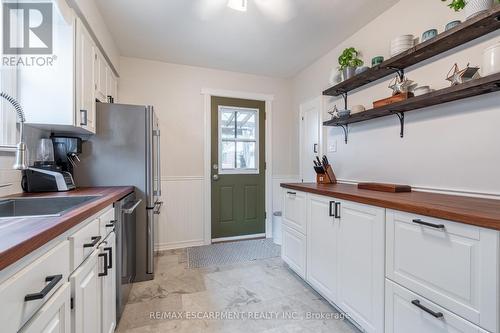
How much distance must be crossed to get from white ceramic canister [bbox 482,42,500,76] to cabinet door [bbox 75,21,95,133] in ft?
8.40

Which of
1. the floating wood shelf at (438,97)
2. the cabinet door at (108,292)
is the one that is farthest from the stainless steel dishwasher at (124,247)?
the floating wood shelf at (438,97)

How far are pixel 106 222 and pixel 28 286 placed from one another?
0.74 m

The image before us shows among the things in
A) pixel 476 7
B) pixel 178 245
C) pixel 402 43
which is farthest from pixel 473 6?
pixel 178 245

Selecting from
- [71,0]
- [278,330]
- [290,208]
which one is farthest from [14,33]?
[278,330]

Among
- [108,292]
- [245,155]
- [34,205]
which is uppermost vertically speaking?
[245,155]

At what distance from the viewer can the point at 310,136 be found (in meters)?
3.13

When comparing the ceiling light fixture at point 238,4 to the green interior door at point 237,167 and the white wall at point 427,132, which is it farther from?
the green interior door at point 237,167

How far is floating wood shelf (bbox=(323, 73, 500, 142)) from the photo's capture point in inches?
48.4

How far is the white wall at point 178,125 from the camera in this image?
2961 mm

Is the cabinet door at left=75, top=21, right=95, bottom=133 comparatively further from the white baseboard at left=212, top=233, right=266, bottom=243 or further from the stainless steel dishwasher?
the white baseboard at left=212, top=233, right=266, bottom=243

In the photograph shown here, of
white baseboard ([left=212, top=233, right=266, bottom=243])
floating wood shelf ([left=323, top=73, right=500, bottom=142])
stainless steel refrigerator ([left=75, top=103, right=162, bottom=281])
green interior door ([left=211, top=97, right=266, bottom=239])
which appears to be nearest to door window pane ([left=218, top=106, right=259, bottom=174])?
green interior door ([left=211, top=97, right=266, bottom=239])

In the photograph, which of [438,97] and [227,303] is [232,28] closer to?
[438,97]

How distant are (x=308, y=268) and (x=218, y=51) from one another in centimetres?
255

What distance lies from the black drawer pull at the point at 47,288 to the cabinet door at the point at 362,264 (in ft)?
4.79
